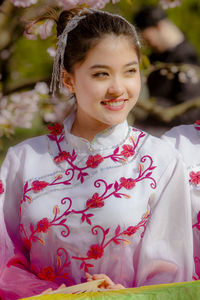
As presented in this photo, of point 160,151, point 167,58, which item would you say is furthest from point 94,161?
point 167,58

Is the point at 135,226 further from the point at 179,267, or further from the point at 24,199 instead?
the point at 24,199

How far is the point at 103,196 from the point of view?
1.50 metres

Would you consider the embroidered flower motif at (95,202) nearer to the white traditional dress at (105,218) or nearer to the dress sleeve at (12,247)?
the white traditional dress at (105,218)

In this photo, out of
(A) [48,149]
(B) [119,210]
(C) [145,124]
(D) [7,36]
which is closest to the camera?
(B) [119,210]

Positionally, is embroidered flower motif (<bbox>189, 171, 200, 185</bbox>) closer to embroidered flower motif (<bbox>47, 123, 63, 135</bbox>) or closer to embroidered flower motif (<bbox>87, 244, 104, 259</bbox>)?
embroidered flower motif (<bbox>87, 244, 104, 259</bbox>)

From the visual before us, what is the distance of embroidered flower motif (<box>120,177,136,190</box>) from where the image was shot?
1499 mm

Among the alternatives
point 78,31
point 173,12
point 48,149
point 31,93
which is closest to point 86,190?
point 48,149

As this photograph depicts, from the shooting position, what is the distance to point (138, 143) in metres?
1.61

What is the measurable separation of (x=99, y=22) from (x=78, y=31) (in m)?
0.08

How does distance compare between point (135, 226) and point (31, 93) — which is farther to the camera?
point (31, 93)

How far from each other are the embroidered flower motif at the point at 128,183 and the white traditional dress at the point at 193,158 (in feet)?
0.69

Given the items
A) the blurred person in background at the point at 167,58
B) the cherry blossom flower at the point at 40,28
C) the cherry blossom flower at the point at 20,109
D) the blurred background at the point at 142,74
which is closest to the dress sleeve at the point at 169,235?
the cherry blossom flower at the point at 40,28

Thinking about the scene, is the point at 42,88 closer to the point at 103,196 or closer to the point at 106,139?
the point at 106,139

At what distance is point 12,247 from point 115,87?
0.68 meters
